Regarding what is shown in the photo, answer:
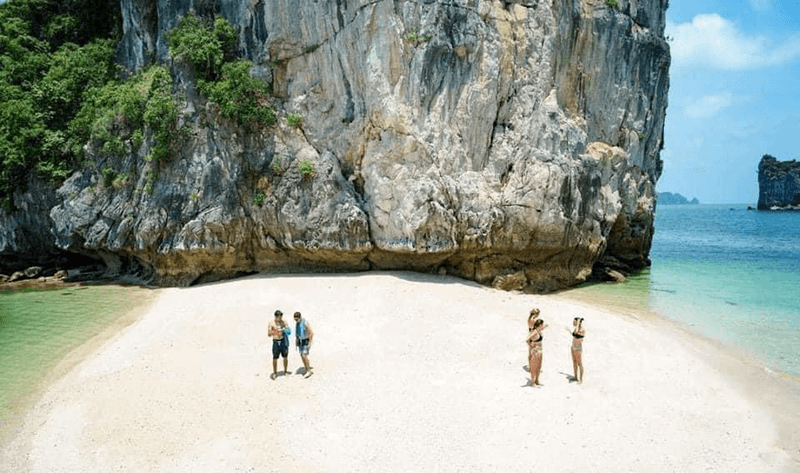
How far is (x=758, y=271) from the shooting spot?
94.3 ft

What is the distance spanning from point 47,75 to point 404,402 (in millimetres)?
23247

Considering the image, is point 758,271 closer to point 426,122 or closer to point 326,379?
point 426,122

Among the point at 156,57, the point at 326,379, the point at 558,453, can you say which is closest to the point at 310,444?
the point at 326,379

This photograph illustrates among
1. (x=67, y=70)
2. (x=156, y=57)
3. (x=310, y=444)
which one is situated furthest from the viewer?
(x=67, y=70)

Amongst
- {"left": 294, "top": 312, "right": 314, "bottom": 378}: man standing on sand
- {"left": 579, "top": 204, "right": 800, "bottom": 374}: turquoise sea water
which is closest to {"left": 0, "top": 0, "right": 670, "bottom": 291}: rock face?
{"left": 579, "top": 204, "right": 800, "bottom": 374}: turquoise sea water

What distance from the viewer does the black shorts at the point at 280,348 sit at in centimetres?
1139

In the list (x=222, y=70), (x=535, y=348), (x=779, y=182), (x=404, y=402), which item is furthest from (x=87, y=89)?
(x=779, y=182)

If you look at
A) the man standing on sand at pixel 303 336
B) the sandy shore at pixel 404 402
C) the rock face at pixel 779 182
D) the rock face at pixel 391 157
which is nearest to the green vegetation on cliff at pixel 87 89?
the rock face at pixel 391 157

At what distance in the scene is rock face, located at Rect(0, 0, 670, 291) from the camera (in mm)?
18156

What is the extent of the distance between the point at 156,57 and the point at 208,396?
16.9 m

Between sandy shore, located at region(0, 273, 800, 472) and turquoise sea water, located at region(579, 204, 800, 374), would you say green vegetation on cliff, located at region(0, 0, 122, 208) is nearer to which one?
sandy shore, located at region(0, 273, 800, 472)

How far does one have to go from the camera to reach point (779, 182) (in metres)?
109

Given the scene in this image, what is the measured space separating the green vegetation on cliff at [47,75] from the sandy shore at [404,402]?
12.4 m

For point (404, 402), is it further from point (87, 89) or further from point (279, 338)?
point (87, 89)
